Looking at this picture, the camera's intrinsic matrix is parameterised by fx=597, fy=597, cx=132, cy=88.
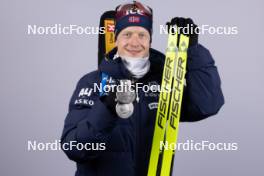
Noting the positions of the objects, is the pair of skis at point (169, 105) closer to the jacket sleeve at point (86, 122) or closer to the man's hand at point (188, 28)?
the man's hand at point (188, 28)

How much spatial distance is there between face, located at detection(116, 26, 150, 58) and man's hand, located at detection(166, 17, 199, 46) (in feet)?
0.35

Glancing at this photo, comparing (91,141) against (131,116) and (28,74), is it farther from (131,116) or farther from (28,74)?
(28,74)

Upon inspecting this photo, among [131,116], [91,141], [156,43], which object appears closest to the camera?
[91,141]

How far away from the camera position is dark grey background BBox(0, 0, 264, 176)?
2.97 m

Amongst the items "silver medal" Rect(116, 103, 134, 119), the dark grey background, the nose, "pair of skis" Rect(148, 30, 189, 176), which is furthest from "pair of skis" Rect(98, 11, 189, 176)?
the dark grey background

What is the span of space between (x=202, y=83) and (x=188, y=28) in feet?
0.59

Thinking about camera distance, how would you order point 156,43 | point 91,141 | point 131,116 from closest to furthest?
point 91,141
point 131,116
point 156,43

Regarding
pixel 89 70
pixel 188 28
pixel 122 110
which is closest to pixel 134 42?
pixel 188 28

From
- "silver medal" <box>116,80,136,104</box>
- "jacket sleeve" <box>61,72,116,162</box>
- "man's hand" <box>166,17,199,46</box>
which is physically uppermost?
"man's hand" <box>166,17,199,46</box>

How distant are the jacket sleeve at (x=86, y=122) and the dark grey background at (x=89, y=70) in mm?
1113

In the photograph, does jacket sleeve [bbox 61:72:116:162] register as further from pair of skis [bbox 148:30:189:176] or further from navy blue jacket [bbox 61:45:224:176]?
pair of skis [bbox 148:30:189:176]

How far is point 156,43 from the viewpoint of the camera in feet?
9.60
